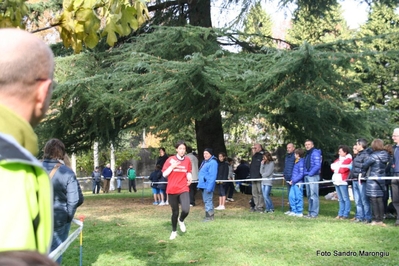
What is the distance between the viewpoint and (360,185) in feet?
39.4

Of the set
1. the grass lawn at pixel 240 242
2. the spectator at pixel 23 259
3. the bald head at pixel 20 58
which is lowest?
the grass lawn at pixel 240 242

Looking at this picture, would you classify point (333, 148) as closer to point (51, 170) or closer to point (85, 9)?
point (51, 170)

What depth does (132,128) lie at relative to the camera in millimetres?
17906

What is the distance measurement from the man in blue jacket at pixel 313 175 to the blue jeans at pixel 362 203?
47.2 inches

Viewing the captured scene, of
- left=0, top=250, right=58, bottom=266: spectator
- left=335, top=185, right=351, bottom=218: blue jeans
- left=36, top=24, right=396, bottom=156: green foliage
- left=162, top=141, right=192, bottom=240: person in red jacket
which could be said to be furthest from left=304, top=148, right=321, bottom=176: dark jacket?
left=0, top=250, right=58, bottom=266: spectator

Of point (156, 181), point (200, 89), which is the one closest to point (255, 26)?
point (200, 89)

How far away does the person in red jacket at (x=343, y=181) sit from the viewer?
42.1ft

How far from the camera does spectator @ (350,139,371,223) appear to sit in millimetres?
11883

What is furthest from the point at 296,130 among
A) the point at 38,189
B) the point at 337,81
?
the point at 38,189

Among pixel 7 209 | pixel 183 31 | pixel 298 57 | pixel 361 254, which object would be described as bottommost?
pixel 361 254

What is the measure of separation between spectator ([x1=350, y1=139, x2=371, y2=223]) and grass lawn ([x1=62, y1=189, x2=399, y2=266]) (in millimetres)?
519

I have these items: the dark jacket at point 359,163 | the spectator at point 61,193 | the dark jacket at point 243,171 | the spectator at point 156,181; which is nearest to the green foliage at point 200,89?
the spectator at point 156,181

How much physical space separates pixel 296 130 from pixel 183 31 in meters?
5.76

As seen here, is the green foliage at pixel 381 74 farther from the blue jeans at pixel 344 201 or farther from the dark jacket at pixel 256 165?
the blue jeans at pixel 344 201
